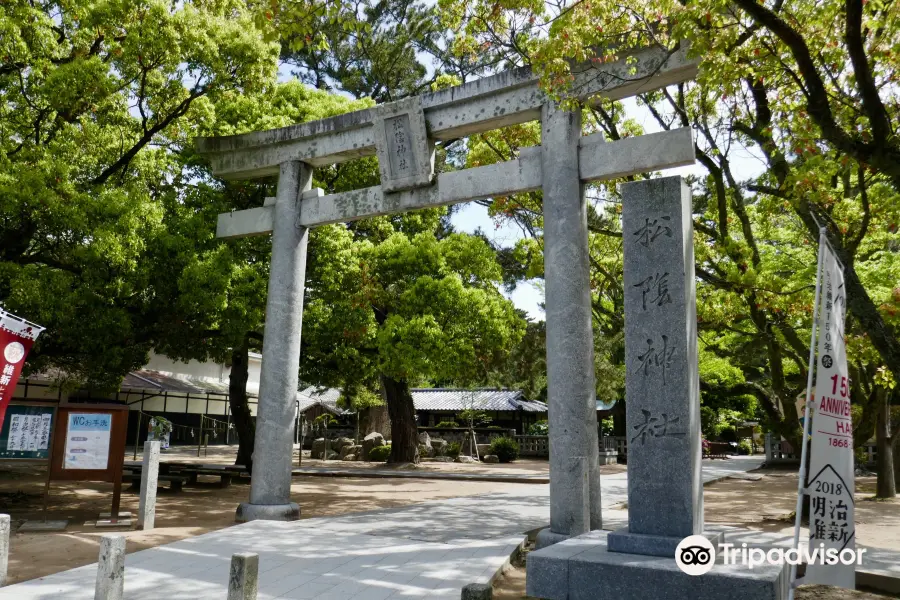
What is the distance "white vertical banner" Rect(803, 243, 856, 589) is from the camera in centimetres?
470

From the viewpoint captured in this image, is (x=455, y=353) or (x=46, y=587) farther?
(x=455, y=353)

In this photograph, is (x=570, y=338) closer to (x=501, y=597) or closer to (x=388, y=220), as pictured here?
(x=501, y=597)

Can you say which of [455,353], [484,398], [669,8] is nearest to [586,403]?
[669,8]

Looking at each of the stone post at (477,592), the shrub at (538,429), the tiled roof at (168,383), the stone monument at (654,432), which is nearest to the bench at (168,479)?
the stone monument at (654,432)

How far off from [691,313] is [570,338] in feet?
6.40

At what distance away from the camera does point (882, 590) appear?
18.4 feet

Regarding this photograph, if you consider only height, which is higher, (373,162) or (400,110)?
(373,162)

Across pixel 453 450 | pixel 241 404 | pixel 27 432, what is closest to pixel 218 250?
pixel 27 432

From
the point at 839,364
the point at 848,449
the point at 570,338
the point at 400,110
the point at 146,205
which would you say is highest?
the point at 400,110

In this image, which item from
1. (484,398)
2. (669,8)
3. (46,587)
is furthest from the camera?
(484,398)

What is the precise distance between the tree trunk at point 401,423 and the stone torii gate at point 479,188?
35.8 ft

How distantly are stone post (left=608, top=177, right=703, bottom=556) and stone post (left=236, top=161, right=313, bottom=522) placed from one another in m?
5.33

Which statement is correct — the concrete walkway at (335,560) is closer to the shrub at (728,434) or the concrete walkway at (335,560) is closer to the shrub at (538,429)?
the shrub at (538,429)

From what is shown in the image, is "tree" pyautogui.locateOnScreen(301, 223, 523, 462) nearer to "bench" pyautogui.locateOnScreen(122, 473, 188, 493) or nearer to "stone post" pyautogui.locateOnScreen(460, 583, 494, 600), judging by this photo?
"bench" pyautogui.locateOnScreen(122, 473, 188, 493)
